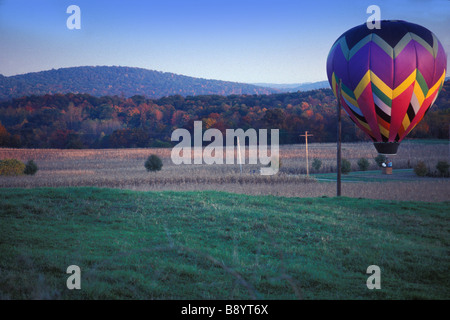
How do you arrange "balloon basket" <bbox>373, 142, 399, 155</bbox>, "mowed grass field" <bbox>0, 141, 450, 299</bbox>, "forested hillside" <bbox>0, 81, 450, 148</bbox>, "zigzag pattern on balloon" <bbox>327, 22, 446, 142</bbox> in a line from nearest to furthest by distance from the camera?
"mowed grass field" <bbox>0, 141, 450, 299</bbox> → "zigzag pattern on balloon" <bbox>327, 22, 446, 142</bbox> → "balloon basket" <bbox>373, 142, 399, 155</bbox> → "forested hillside" <bbox>0, 81, 450, 148</bbox>

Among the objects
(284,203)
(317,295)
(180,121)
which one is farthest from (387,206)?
(180,121)

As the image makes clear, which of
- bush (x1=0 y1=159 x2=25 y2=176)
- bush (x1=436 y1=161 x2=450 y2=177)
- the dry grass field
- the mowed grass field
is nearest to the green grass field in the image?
the mowed grass field

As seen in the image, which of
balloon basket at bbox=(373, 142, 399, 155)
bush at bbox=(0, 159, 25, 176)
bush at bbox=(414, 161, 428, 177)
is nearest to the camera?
balloon basket at bbox=(373, 142, 399, 155)

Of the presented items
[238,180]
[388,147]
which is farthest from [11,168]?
[388,147]

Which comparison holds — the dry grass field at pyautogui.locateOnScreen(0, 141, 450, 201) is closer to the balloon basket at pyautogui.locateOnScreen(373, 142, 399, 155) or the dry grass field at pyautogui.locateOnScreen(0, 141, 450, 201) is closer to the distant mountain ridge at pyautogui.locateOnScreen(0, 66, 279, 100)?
the balloon basket at pyautogui.locateOnScreen(373, 142, 399, 155)

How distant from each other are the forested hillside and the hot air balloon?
5002cm

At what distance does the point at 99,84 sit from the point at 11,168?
254 ft

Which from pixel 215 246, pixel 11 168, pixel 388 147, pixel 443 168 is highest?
pixel 388 147

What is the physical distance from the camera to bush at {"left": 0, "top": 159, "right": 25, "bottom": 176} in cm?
2995

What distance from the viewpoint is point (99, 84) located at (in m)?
103

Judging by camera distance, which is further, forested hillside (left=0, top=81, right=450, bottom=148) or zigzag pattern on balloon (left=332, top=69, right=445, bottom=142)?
forested hillside (left=0, top=81, right=450, bottom=148)

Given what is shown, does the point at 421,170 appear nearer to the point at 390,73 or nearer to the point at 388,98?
the point at 388,98

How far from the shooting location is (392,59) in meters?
13.7

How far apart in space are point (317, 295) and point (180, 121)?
249 ft
